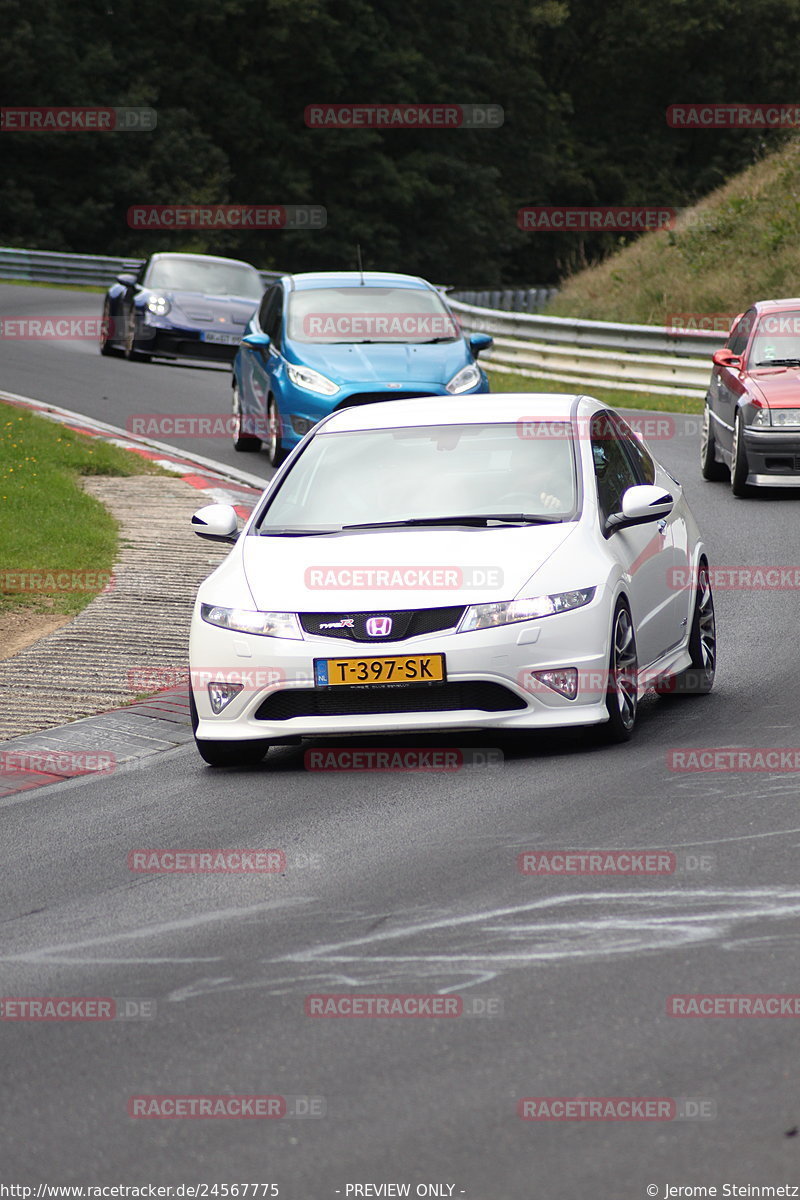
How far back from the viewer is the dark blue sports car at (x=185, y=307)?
2580cm

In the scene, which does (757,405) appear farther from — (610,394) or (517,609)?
(610,394)

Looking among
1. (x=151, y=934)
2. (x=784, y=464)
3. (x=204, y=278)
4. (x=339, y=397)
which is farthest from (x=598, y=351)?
(x=151, y=934)

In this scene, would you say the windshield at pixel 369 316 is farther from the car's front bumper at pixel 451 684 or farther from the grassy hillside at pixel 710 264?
the grassy hillside at pixel 710 264

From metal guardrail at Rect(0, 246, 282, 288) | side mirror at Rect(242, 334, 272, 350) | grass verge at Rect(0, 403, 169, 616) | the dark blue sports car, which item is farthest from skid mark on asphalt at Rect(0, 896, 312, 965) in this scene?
metal guardrail at Rect(0, 246, 282, 288)

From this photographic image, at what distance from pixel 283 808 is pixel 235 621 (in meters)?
1.04

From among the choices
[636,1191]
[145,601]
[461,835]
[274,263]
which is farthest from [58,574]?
[274,263]

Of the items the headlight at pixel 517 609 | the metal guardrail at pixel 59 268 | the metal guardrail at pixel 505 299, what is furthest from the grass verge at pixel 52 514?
the metal guardrail at pixel 59 268

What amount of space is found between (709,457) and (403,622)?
10.5m

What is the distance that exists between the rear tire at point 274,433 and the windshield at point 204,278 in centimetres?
856

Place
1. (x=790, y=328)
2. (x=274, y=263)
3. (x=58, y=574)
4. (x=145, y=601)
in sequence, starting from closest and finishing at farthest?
(x=145, y=601) → (x=58, y=574) → (x=790, y=328) → (x=274, y=263)

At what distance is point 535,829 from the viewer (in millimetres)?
6941

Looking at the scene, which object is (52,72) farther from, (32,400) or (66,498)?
(66,498)

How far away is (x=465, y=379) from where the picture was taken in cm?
1706

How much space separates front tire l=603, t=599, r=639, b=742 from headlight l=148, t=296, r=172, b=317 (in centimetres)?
1838
